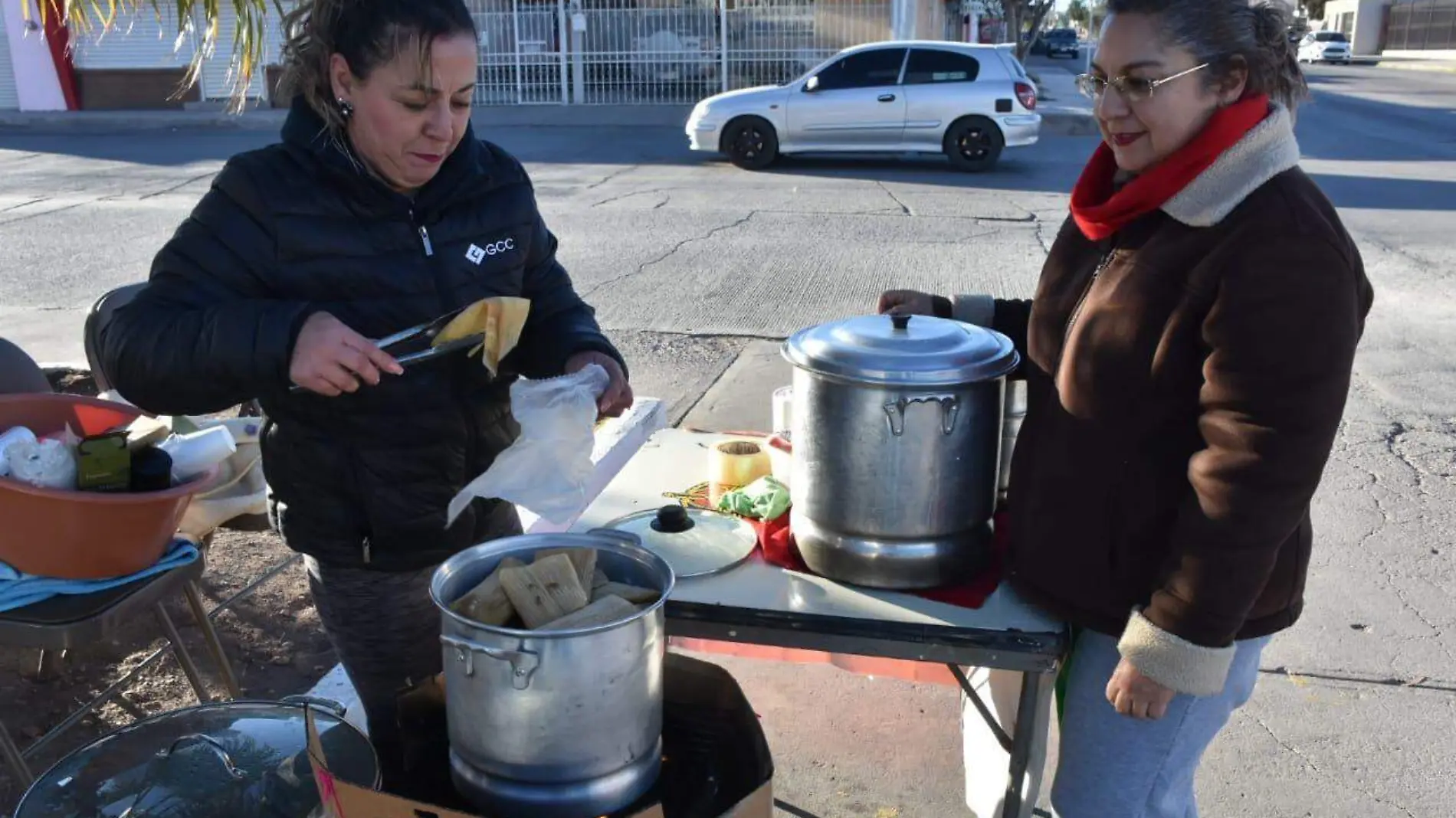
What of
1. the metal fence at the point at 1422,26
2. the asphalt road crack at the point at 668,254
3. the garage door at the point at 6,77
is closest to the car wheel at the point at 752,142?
the asphalt road crack at the point at 668,254

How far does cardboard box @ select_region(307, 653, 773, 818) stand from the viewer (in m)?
1.55

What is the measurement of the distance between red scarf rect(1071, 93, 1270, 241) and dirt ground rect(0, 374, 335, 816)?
2.59m

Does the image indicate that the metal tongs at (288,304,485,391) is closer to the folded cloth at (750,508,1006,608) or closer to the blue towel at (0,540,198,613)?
the folded cloth at (750,508,1006,608)

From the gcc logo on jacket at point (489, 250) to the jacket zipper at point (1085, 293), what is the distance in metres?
0.98

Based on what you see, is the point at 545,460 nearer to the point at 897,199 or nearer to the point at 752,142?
the point at 897,199

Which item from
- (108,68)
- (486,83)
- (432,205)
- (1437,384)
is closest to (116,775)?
(432,205)

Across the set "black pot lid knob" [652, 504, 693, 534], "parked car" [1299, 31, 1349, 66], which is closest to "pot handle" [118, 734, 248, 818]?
"black pot lid knob" [652, 504, 693, 534]

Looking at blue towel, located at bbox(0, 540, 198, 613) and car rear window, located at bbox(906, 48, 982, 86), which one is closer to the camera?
blue towel, located at bbox(0, 540, 198, 613)

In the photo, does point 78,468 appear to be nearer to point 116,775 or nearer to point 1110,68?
point 116,775

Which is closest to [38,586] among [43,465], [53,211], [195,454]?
[43,465]

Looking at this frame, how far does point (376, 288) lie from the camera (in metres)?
1.90

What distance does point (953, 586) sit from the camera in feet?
6.63

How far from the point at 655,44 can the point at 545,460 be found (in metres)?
20.4

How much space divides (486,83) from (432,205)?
20.9m
